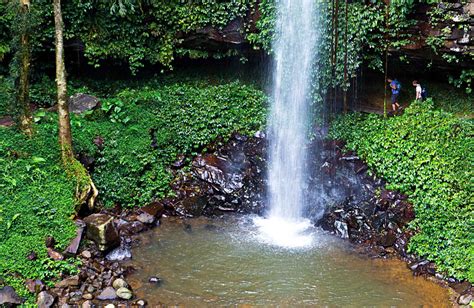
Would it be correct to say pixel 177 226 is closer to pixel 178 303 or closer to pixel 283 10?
pixel 178 303

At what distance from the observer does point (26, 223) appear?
382 inches

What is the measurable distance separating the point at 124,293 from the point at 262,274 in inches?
116

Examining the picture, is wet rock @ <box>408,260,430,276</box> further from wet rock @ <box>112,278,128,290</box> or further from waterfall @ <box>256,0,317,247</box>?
wet rock @ <box>112,278,128,290</box>

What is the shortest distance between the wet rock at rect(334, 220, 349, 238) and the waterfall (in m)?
1.40

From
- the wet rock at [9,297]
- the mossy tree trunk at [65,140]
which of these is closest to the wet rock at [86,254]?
the mossy tree trunk at [65,140]

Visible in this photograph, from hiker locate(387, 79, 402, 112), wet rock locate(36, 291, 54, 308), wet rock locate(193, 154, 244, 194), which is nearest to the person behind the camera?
wet rock locate(36, 291, 54, 308)

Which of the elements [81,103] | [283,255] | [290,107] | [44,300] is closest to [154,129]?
[81,103]

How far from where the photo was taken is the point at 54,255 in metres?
9.46

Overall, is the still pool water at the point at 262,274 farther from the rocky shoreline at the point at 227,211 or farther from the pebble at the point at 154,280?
the rocky shoreline at the point at 227,211

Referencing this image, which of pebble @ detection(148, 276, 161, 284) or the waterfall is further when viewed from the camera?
the waterfall

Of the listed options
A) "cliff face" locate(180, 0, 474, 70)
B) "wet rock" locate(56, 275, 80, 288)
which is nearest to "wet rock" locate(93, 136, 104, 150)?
"wet rock" locate(56, 275, 80, 288)

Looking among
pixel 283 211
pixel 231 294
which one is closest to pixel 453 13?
pixel 283 211

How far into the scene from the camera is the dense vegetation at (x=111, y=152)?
954 centimetres

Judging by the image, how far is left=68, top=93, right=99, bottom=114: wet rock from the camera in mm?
13680
